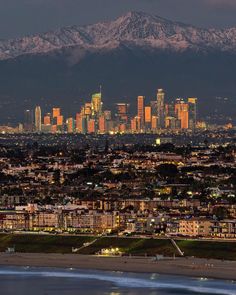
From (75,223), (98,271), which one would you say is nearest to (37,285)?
(98,271)

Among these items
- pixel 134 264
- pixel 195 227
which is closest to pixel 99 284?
pixel 134 264

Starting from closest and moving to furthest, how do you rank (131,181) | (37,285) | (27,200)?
1. (37,285)
2. (27,200)
3. (131,181)

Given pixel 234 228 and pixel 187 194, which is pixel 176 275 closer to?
pixel 234 228

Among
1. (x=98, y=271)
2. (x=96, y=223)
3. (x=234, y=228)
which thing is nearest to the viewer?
(x=98, y=271)

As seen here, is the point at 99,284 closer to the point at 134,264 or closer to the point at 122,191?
the point at 134,264

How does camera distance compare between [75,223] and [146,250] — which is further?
[75,223]

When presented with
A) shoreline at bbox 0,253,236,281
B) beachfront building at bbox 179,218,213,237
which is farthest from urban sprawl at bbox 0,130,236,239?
shoreline at bbox 0,253,236,281

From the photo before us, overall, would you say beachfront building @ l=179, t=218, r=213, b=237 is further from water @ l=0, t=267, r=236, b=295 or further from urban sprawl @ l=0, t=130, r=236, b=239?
water @ l=0, t=267, r=236, b=295
